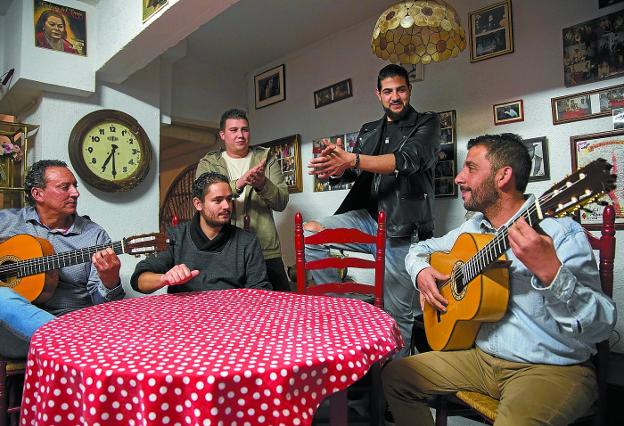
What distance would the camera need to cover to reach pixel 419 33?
2365mm

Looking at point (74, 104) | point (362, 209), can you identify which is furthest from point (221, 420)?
point (74, 104)

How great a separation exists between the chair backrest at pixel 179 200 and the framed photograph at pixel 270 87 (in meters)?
2.11

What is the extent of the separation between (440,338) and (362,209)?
1.09m

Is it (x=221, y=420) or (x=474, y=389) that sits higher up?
(x=221, y=420)

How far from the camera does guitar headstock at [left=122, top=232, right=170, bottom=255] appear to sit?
5.94 feet

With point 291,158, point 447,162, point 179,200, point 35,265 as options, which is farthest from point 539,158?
point 179,200

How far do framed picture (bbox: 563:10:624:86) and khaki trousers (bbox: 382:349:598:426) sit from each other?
165cm

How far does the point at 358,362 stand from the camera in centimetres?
93

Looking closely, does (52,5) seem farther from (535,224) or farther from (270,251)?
(535,224)

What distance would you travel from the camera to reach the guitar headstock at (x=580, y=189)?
1.00m

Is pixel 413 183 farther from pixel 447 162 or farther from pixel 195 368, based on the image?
pixel 195 368

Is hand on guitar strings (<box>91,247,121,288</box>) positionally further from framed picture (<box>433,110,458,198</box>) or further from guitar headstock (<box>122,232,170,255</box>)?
framed picture (<box>433,110,458,198</box>)

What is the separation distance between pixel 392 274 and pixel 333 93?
195 centimetres

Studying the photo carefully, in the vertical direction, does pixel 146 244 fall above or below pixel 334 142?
below
